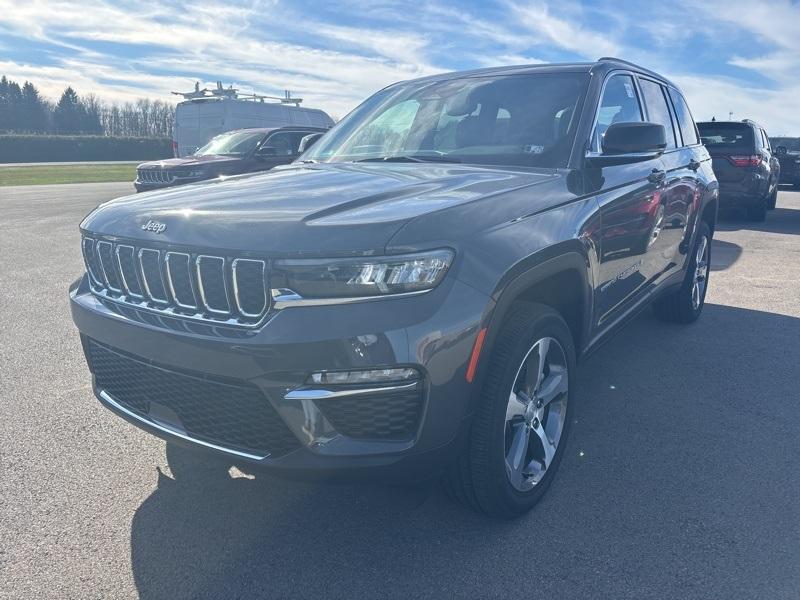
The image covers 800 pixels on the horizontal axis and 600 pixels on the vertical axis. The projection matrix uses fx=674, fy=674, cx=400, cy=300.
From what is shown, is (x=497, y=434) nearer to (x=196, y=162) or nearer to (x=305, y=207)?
(x=305, y=207)

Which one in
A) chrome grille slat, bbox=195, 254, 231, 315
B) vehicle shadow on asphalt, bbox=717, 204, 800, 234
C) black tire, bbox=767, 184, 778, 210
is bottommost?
vehicle shadow on asphalt, bbox=717, 204, 800, 234

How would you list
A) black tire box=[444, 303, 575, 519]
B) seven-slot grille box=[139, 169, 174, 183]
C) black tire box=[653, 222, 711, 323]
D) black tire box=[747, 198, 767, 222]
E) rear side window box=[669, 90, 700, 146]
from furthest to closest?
1. black tire box=[747, 198, 767, 222]
2. seven-slot grille box=[139, 169, 174, 183]
3. black tire box=[653, 222, 711, 323]
4. rear side window box=[669, 90, 700, 146]
5. black tire box=[444, 303, 575, 519]

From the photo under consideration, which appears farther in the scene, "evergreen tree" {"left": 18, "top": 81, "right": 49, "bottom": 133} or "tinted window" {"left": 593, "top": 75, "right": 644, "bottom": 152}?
"evergreen tree" {"left": 18, "top": 81, "right": 49, "bottom": 133}

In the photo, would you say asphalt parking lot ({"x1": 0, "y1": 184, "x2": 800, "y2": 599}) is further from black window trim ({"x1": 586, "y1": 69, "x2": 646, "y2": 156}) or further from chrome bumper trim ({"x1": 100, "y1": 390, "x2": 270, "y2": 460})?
black window trim ({"x1": 586, "y1": 69, "x2": 646, "y2": 156})

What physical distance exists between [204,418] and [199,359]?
24 centimetres

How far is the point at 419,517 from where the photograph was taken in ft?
8.96

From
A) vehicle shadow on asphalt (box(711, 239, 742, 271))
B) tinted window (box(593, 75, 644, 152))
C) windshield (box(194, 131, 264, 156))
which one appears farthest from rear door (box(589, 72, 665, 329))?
windshield (box(194, 131, 264, 156))

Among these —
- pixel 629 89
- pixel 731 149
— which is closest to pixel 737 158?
pixel 731 149

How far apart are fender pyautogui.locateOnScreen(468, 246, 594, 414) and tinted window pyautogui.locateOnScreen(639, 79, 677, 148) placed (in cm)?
189

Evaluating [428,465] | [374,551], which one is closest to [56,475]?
[374,551]

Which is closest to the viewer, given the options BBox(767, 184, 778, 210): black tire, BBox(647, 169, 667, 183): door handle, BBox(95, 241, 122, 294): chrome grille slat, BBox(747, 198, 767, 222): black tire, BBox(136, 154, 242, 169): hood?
BBox(95, 241, 122, 294): chrome grille slat

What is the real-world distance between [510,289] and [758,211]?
1228cm

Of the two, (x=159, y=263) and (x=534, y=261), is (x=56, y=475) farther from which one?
(x=534, y=261)

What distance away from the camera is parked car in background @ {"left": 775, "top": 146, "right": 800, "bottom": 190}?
18.1m
